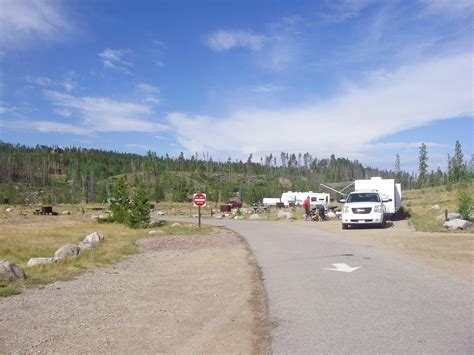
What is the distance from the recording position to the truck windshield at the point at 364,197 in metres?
25.7

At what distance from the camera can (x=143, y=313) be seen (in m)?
Answer: 7.78

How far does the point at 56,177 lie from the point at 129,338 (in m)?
178

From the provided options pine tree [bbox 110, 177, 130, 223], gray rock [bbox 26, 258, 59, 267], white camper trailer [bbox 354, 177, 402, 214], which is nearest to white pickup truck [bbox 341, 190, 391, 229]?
white camper trailer [bbox 354, 177, 402, 214]

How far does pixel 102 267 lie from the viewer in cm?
1384

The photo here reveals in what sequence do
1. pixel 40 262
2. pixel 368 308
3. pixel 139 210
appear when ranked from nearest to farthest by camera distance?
pixel 368 308 → pixel 40 262 → pixel 139 210

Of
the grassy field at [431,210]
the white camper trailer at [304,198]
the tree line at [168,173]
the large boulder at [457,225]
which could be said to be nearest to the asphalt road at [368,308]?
the large boulder at [457,225]

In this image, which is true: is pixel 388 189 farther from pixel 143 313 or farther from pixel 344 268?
pixel 143 313

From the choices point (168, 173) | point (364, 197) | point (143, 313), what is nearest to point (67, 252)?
point (143, 313)

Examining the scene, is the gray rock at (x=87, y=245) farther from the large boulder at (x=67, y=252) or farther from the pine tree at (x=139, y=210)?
the pine tree at (x=139, y=210)

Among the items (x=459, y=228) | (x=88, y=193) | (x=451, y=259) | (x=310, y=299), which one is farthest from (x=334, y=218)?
(x=88, y=193)

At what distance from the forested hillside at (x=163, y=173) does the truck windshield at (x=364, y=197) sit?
309 feet

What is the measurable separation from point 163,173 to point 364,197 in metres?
145

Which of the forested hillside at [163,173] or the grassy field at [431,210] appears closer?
the grassy field at [431,210]

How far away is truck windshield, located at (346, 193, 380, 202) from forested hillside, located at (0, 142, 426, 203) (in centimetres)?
9431
